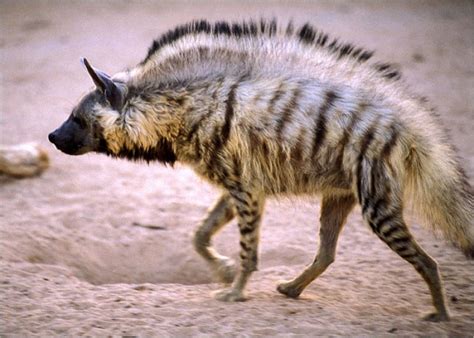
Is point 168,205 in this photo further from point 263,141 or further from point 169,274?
point 263,141

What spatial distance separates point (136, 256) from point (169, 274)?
0.30m

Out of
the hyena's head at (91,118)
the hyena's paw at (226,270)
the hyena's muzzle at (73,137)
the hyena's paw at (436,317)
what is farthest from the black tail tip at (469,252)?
the hyena's muzzle at (73,137)

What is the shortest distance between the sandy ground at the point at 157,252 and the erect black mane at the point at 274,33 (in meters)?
0.93

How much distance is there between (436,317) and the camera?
409cm

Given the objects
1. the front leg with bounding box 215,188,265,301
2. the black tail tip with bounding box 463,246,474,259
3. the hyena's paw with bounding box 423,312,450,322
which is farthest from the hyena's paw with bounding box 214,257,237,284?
the black tail tip with bounding box 463,246,474,259

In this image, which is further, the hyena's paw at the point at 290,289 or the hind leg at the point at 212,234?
the hind leg at the point at 212,234

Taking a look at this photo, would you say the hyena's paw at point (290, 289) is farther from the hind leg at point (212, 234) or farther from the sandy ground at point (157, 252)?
the hind leg at point (212, 234)

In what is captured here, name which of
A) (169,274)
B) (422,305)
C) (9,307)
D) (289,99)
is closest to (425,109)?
(289,99)

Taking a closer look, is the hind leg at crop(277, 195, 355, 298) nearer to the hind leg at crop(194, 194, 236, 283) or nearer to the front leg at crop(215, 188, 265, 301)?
the front leg at crop(215, 188, 265, 301)

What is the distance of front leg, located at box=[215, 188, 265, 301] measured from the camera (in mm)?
4387

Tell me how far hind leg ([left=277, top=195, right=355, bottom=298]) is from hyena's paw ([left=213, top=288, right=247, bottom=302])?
0.29 metres

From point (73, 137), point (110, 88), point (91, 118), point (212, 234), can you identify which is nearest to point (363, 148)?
point (212, 234)

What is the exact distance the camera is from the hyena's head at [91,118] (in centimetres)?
448

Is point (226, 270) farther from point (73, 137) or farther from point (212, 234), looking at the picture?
point (73, 137)
